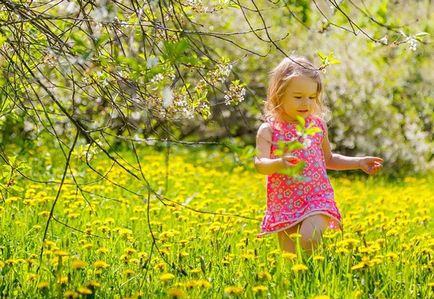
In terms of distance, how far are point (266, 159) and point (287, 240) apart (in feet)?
1.46

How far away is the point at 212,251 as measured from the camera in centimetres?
365

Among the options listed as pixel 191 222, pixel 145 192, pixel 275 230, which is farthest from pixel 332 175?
pixel 275 230

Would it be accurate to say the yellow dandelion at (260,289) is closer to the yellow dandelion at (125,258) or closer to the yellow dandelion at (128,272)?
the yellow dandelion at (128,272)

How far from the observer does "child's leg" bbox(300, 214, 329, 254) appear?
3.62 meters

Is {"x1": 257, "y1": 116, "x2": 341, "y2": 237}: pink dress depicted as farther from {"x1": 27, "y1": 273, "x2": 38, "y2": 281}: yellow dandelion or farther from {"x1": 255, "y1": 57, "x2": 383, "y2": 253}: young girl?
{"x1": 27, "y1": 273, "x2": 38, "y2": 281}: yellow dandelion

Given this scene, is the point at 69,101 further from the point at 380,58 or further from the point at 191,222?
the point at 380,58

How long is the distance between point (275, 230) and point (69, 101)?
2.78 meters

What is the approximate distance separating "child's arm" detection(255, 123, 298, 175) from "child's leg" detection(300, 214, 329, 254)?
1.01ft

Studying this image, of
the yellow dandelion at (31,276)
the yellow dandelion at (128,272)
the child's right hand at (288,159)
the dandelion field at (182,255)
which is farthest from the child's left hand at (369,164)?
the yellow dandelion at (31,276)

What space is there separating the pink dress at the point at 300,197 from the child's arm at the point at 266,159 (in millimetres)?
66

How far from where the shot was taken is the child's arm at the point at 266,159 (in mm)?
3438

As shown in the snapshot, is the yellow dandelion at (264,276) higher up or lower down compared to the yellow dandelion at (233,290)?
higher up

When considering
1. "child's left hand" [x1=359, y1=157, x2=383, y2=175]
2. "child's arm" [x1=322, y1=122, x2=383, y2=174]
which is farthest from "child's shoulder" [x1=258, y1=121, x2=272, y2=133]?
"child's left hand" [x1=359, y1=157, x2=383, y2=175]

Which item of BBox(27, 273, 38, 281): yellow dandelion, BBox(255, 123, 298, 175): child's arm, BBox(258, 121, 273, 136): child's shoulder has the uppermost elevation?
BBox(258, 121, 273, 136): child's shoulder
